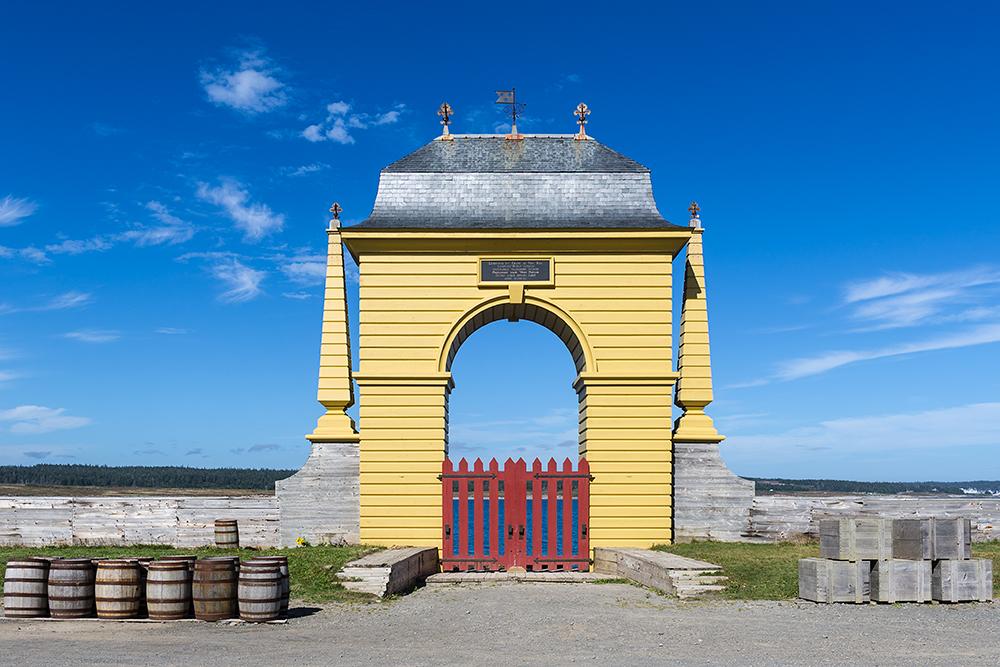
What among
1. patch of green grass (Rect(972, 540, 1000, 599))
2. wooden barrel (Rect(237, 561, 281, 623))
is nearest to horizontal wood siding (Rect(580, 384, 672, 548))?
patch of green grass (Rect(972, 540, 1000, 599))

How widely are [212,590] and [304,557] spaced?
3721 mm

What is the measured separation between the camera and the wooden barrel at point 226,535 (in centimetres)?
1742

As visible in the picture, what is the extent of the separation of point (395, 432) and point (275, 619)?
6601mm

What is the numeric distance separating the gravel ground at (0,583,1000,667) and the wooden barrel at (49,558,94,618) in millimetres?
215

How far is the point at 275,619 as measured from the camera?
10766 millimetres

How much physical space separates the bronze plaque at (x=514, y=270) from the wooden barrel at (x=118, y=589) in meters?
9.02

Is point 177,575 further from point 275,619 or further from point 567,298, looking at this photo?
point 567,298

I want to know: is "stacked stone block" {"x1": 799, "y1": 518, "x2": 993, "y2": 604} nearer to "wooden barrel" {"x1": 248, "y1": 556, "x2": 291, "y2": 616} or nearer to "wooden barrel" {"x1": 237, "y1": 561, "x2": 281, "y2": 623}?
"wooden barrel" {"x1": 248, "y1": 556, "x2": 291, "y2": 616}

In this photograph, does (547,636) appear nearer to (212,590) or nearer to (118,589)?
(212,590)

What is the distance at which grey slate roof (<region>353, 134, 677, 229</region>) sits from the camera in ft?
58.0

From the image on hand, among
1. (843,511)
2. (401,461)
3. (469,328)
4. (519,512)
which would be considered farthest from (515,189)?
(843,511)

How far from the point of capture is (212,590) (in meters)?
10.7

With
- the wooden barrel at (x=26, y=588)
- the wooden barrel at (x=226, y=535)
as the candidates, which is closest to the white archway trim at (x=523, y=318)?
the wooden barrel at (x=226, y=535)

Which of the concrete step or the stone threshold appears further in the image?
the stone threshold
